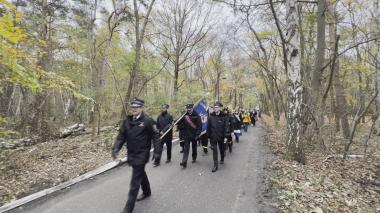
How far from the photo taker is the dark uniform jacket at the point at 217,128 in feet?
26.9

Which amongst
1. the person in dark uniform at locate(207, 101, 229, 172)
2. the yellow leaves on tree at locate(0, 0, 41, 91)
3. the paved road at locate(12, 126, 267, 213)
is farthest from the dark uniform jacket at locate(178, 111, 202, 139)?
the yellow leaves on tree at locate(0, 0, 41, 91)

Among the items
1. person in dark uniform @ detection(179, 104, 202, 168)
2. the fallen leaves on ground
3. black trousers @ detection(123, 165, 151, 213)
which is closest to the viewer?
black trousers @ detection(123, 165, 151, 213)

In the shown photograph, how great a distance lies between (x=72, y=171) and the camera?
8.34 meters

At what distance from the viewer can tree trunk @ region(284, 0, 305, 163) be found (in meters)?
8.74

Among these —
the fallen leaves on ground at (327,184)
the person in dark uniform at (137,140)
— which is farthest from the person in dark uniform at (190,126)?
the person in dark uniform at (137,140)

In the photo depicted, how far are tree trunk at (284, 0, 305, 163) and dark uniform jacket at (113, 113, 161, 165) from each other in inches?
222

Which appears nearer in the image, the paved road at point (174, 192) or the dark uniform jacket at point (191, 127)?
the paved road at point (174, 192)

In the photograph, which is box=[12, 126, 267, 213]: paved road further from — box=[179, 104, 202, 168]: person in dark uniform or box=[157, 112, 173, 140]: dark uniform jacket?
box=[157, 112, 173, 140]: dark uniform jacket

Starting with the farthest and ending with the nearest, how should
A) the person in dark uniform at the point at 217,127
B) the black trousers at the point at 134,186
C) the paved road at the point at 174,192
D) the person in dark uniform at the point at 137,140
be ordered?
the person in dark uniform at the point at 217,127 → the paved road at the point at 174,192 → the person in dark uniform at the point at 137,140 → the black trousers at the point at 134,186

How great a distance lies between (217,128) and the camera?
8.20 m

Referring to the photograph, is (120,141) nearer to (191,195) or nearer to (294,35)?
(191,195)

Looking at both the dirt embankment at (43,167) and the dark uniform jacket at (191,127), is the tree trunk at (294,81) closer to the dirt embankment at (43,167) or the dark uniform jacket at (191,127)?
the dark uniform jacket at (191,127)

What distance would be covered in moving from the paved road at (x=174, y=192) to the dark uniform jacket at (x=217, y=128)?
1.02 m

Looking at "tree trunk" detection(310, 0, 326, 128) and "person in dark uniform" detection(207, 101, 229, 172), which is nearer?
"person in dark uniform" detection(207, 101, 229, 172)
